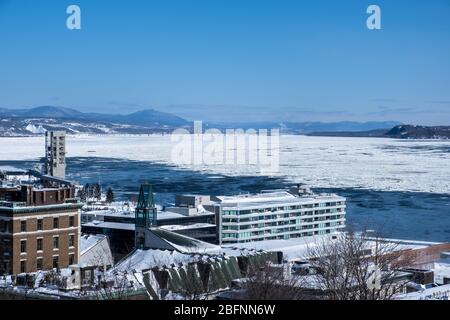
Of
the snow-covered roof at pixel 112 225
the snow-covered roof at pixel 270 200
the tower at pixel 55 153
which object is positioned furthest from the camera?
the tower at pixel 55 153

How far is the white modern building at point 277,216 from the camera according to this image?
21.0m

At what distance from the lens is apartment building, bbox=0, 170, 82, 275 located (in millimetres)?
11289

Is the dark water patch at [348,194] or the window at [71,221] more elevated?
the window at [71,221]

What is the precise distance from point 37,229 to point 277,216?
11499 millimetres

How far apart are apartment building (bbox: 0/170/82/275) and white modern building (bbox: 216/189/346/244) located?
8889 millimetres

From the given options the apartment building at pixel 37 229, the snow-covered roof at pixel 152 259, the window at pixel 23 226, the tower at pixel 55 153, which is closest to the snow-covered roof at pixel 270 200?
the snow-covered roof at pixel 152 259

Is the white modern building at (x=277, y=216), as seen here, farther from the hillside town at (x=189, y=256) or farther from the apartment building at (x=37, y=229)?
the apartment building at (x=37, y=229)

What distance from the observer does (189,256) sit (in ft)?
38.3

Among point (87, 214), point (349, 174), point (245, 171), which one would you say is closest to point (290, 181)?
point (349, 174)

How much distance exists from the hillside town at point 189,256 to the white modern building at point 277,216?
38 millimetres

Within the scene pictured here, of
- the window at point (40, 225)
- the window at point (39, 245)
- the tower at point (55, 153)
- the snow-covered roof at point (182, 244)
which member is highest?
the tower at point (55, 153)
